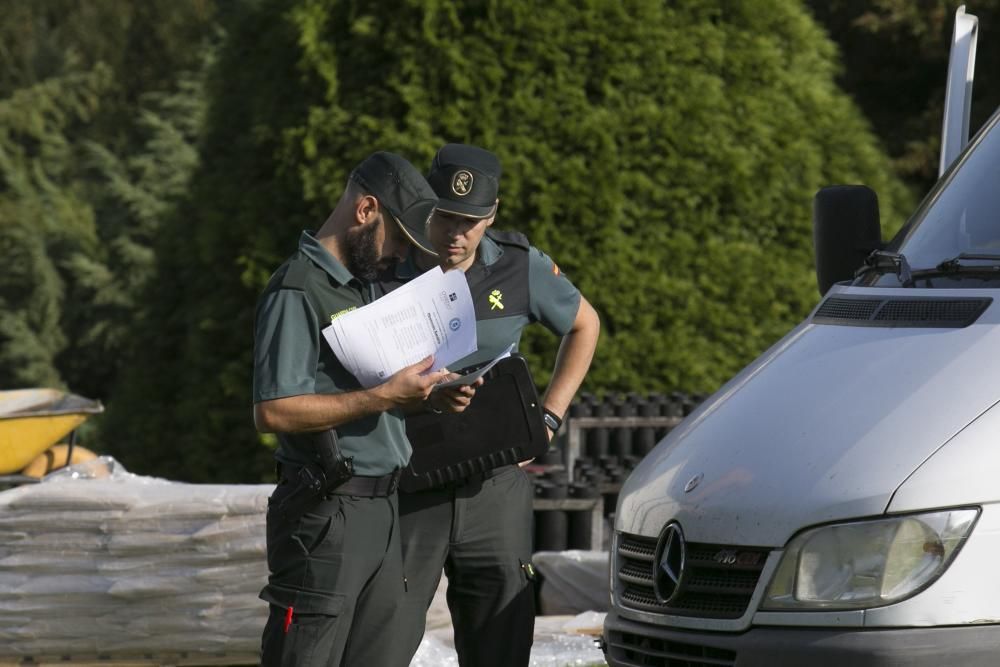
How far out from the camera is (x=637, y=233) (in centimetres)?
1085

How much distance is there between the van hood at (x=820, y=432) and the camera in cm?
409

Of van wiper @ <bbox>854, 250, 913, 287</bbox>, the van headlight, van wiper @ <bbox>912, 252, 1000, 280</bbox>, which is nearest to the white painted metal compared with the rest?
van wiper @ <bbox>854, 250, 913, 287</bbox>

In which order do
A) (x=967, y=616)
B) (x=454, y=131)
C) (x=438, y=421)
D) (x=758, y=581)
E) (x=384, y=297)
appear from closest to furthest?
(x=967, y=616) < (x=758, y=581) < (x=384, y=297) < (x=438, y=421) < (x=454, y=131)

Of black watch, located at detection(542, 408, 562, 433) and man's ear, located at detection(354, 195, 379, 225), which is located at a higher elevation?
man's ear, located at detection(354, 195, 379, 225)

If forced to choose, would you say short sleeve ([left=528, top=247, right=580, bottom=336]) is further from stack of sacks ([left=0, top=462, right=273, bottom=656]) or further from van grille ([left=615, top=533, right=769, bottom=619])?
stack of sacks ([left=0, top=462, right=273, bottom=656])

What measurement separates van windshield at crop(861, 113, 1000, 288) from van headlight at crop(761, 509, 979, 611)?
2.83 feet

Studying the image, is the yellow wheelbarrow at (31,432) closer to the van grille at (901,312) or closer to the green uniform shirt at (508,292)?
the green uniform shirt at (508,292)

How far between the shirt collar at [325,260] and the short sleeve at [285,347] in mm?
122

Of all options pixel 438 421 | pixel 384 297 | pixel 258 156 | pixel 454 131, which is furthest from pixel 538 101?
pixel 384 297

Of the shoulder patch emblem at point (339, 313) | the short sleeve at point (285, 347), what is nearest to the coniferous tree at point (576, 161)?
the shoulder patch emblem at point (339, 313)

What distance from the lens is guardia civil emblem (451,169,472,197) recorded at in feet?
18.1

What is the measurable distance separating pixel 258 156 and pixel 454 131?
55.7 inches

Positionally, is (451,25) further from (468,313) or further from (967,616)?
(967,616)

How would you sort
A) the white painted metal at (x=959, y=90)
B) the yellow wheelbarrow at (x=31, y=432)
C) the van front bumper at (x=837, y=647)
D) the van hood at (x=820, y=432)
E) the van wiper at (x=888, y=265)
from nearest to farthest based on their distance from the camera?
the van front bumper at (x=837, y=647)
the van hood at (x=820, y=432)
the van wiper at (x=888, y=265)
the white painted metal at (x=959, y=90)
the yellow wheelbarrow at (x=31, y=432)
